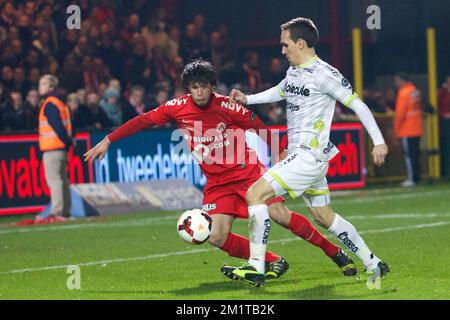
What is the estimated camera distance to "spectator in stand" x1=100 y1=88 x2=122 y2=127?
736 inches

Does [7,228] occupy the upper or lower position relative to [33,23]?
lower

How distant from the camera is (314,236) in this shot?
10.0 meters

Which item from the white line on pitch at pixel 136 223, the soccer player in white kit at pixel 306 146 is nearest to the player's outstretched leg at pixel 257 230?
the soccer player in white kit at pixel 306 146

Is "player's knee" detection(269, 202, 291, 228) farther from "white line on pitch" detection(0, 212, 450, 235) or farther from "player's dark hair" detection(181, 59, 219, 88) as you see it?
"white line on pitch" detection(0, 212, 450, 235)

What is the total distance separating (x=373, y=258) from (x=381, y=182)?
11.9 meters

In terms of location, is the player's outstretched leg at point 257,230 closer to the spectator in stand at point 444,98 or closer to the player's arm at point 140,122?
the player's arm at point 140,122

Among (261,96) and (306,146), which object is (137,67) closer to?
(261,96)

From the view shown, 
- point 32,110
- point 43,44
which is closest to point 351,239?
point 32,110

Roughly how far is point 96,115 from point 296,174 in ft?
31.1

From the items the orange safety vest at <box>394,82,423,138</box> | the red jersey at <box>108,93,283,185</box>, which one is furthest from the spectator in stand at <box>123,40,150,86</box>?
the red jersey at <box>108,93,283,185</box>

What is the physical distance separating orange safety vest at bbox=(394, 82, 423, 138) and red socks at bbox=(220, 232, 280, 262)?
11502 mm
